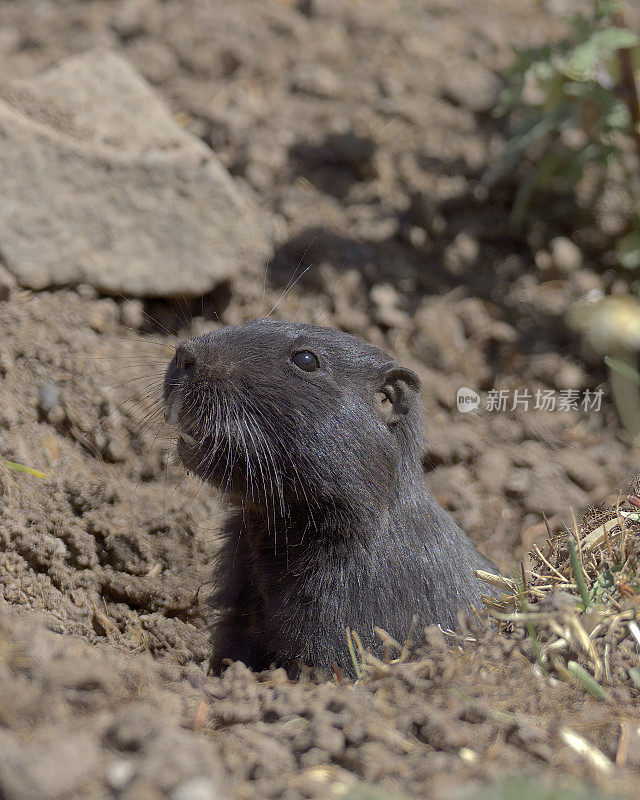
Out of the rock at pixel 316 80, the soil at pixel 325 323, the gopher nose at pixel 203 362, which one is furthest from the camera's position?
the rock at pixel 316 80

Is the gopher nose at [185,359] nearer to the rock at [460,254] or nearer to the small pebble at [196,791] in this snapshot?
the small pebble at [196,791]

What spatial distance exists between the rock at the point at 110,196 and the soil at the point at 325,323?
0.61 ft

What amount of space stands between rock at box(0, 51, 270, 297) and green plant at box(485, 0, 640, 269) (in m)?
2.04

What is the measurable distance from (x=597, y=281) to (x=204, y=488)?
3476 millimetres

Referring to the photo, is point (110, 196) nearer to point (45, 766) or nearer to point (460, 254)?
point (460, 254)

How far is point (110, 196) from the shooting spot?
5.23m

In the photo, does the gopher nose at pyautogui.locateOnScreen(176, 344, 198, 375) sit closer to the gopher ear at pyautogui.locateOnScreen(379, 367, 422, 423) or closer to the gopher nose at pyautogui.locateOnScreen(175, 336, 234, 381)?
the gopher nose at pyautogui.locateOnScreen(175, 336, 234, 381)

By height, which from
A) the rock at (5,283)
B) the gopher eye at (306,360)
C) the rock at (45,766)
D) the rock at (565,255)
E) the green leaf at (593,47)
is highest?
the green leaf at (593,47)

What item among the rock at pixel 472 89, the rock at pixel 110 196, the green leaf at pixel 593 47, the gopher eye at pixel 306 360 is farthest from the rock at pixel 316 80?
the gopher eye at pixel 306 360

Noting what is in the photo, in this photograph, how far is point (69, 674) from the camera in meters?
2.13

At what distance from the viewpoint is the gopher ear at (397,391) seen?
3.59m

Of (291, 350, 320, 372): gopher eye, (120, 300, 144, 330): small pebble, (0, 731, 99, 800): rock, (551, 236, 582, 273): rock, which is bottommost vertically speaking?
(120, 300, 144, 330): small pebble

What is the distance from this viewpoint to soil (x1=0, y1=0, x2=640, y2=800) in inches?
80.8

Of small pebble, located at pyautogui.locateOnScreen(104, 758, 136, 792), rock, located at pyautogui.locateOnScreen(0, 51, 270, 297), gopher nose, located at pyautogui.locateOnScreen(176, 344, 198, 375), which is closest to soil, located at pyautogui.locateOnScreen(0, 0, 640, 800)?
small pebble, located at pyautogui.locateOnScreen(104, 758, 136, 792)
